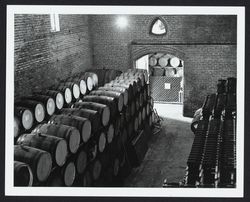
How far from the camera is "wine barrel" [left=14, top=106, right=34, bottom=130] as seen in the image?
761 cm

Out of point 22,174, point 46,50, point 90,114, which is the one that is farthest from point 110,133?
point 22,174

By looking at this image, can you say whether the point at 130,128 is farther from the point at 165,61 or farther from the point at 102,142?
the point at 165,61

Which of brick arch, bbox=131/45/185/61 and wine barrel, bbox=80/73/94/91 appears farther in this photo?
brick arch, bbox=131/45/185/61

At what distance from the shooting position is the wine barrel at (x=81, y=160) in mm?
7101

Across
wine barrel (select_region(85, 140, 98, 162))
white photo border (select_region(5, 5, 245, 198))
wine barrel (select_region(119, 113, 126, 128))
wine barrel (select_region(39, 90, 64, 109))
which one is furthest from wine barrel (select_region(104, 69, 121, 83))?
white photo border (select_region(5, 5, 245, 198))

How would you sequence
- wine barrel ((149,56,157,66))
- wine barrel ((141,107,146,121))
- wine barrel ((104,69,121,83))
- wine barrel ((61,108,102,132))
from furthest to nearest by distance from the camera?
wine barrel ((149,56,157,66)), wine barrel ((104,69,121,83)), wine barrel ((141,107,146,121)), wine barrel ((61,108,102,132))

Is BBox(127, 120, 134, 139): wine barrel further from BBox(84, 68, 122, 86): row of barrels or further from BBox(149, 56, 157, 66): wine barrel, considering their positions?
BBox(149, 56, 157, 66): wine barrel

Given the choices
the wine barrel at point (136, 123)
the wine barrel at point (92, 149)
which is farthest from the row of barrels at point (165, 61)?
the wine barrel at point (92, 149)

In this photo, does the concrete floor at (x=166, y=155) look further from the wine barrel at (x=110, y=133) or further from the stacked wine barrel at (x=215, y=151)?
the stacked wine barrel at (x=215, y=151)

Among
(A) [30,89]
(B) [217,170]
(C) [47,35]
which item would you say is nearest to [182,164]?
(B) [217,170]

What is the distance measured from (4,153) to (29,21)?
6.00 m

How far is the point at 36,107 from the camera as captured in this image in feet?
27.0

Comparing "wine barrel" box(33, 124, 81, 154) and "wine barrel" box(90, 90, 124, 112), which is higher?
"wine barrel" box(90, 90, 124, 112)

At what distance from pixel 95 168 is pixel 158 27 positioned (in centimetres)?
796
